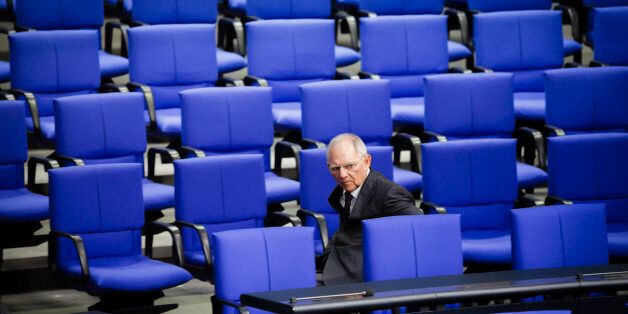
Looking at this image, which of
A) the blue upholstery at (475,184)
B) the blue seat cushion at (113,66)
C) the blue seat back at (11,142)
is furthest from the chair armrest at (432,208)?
the blue seat cushion at (113,66)

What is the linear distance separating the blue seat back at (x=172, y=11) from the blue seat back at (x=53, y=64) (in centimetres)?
44

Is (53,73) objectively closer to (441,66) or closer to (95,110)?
(95,110)

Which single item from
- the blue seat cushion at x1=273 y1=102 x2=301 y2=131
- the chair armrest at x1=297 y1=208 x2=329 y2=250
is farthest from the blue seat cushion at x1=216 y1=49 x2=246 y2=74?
the chair armrest at x1=297 y1=208 x2=329 y2=250

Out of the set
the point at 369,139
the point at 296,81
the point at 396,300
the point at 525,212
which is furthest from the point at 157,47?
the point at 396,300

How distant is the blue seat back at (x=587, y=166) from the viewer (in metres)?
2.97

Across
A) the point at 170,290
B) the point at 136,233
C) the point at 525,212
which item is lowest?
the point at 170,290

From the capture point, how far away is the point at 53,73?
3.41 m

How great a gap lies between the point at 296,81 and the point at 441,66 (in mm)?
488

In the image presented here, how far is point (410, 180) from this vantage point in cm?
319

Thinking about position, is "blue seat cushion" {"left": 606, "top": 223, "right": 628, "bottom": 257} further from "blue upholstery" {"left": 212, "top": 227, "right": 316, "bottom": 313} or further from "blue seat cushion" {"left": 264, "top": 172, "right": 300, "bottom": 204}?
"blue upholstery" {"left": 212, "top": 227, "right": 316, "bottom": 313}

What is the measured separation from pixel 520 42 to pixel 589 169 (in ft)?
3.04

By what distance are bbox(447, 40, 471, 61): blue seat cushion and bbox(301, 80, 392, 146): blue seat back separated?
0.90 metres

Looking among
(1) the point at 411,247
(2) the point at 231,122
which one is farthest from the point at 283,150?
(1) the point at 411,247

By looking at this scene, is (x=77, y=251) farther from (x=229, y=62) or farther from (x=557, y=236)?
(x=229, y=62)
